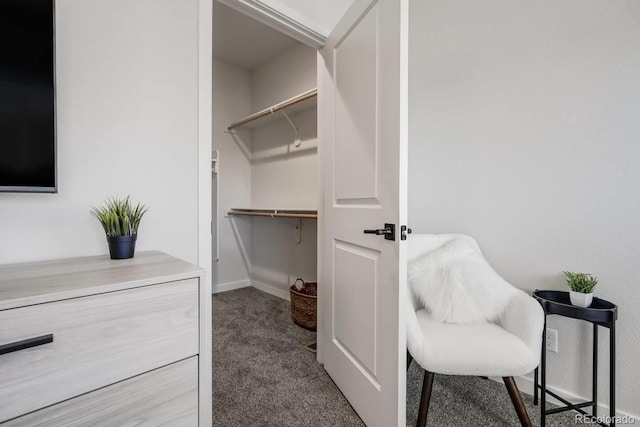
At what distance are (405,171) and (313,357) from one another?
56.5 inches

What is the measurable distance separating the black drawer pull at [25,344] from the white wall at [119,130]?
504 mm

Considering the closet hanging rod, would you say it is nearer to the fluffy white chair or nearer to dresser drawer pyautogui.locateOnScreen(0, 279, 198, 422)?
the fluffy white chair

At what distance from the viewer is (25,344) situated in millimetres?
591

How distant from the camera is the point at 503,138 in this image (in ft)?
5.44

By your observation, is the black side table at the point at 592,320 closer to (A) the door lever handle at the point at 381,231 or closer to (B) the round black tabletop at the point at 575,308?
(B) the round black tabletop at the point at 575,308

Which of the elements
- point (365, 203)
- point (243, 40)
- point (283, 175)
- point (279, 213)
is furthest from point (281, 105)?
point (365, 203)

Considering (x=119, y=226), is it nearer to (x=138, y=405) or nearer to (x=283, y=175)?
(x=138, y=405)

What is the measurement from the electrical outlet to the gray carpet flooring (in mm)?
292

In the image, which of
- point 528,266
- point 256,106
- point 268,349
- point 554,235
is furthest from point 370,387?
point 256,106

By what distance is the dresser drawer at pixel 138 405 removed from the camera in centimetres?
65

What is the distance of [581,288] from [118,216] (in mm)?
1930

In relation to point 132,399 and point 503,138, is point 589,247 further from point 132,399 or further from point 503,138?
point 132,399

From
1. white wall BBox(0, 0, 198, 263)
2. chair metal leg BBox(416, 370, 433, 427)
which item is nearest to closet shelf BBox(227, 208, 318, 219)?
white wall BBox(0, 0, 198, 263)

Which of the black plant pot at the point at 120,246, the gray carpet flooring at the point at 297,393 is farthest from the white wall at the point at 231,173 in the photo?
the black plant pot at the point at 120,246
